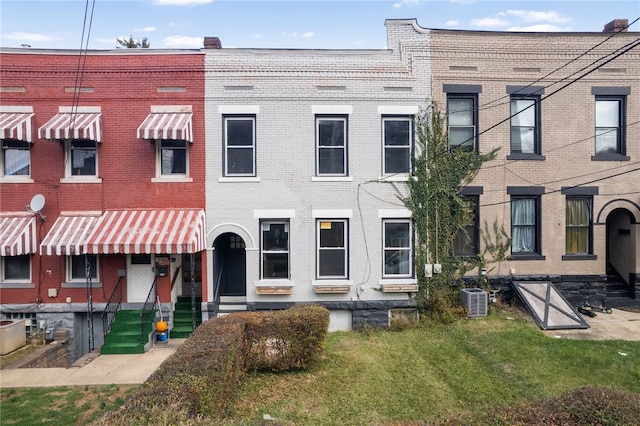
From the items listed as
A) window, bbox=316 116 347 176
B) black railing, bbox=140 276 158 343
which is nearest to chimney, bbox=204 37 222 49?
window, bbox=316 116 347 176

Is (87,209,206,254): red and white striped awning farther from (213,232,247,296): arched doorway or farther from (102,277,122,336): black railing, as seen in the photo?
(102,277,122,336): black railing

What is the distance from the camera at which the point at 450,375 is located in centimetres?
761

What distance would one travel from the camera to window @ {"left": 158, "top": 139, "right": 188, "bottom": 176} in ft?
36.4

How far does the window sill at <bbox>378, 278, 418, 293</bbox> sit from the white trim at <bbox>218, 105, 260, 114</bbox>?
256 inches

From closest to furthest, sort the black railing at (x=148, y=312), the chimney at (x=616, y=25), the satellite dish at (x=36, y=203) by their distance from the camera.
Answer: the black railing at (x=148, y=312) < the satellite dish at (x=36, y=203) < the chimney at (x=616, y=25)

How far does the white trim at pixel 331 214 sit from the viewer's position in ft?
36.5

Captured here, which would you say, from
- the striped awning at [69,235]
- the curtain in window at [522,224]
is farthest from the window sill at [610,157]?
the striped awning at [69,235]

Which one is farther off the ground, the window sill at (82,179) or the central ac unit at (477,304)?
the window sill at (82,179)

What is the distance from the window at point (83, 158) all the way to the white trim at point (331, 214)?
22.1 ft

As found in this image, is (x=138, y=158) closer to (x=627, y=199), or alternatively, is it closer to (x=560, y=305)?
(x=560, y=305)

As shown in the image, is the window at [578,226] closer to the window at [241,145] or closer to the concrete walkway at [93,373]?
the window at [241,145]

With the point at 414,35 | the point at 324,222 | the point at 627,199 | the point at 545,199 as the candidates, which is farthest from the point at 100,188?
the point at 627,199

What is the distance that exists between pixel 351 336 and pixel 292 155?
5.63 meters

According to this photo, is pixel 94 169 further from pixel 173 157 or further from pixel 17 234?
pixel 17 234
